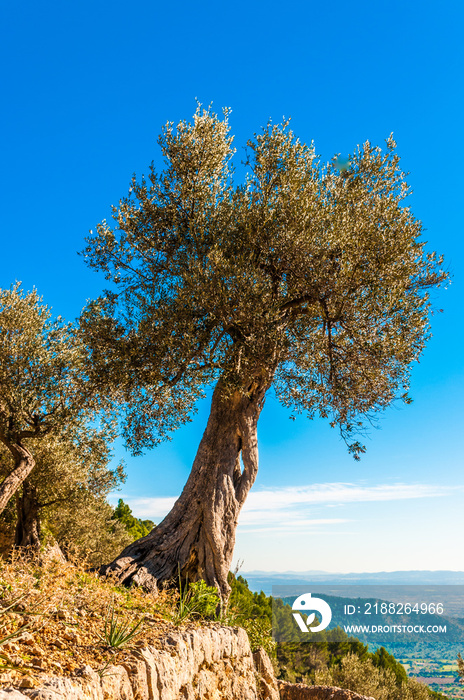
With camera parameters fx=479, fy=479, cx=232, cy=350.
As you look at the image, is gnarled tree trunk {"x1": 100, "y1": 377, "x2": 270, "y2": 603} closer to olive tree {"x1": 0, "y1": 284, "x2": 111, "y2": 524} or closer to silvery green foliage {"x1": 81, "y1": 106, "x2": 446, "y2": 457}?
silvery green foliage {"x1": 81, "y1": 106, "x2": 446, "y2": 457}

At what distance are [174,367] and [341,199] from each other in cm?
681

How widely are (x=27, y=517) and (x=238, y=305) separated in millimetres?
17567

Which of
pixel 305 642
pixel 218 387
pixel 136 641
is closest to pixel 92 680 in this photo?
pixel 136 641

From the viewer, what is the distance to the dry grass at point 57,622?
16.1 feet

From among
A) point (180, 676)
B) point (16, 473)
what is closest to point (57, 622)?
point (180, 676)

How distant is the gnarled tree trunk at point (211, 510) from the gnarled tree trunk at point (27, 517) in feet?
41.5

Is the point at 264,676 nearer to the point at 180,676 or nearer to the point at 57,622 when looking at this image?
the point at 180,676

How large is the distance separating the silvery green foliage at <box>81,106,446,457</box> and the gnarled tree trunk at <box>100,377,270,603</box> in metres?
1.05

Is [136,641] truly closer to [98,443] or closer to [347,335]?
[347,335]

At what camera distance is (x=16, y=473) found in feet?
58.0

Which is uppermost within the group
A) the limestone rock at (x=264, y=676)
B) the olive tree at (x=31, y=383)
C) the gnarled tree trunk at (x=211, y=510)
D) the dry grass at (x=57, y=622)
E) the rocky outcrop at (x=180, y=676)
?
the olive tree at (x=31, y=383)

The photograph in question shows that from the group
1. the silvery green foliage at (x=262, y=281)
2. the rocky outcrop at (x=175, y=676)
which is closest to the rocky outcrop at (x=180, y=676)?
the rocky outcrop at (x=175, y=676)

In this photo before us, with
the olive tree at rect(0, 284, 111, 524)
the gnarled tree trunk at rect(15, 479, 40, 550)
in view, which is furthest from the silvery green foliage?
the gnarled tree trunk at rect(15, 479, 40, 550)

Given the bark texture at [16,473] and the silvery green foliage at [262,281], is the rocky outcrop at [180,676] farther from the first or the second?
the bark texture at [16,473]
